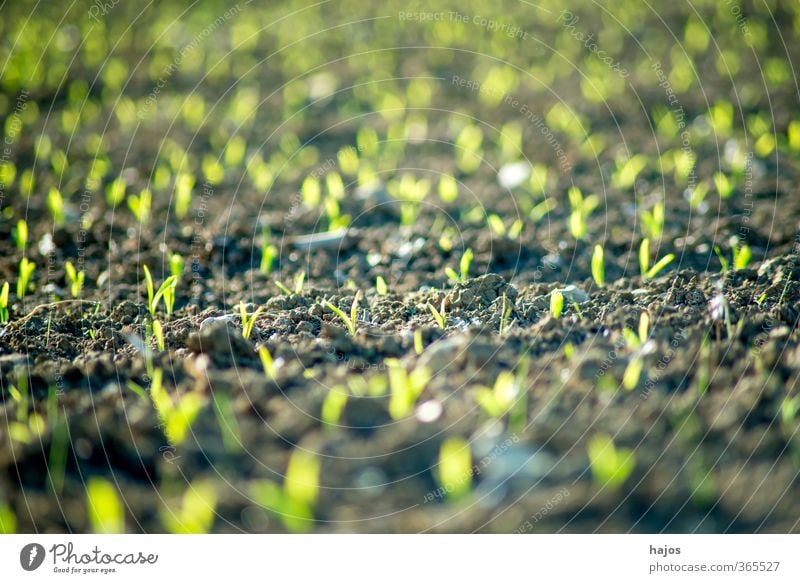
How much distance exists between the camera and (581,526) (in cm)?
169

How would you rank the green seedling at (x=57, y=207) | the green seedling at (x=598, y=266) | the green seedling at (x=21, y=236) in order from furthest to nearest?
the green seedling at (x=57, y=207)
the green seedling at (x=21, y=236)
the green seedling at (x=598, y=266)

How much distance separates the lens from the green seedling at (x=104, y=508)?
1641mm

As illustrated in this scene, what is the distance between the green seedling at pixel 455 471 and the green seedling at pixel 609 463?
0.94ft

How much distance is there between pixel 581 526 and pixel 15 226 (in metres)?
3.31

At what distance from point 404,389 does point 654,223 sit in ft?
6.15

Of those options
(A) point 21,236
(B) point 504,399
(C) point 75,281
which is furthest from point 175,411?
(A) point 21,236

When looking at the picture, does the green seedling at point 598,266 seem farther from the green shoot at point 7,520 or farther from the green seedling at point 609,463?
the green shoot at point 7,520

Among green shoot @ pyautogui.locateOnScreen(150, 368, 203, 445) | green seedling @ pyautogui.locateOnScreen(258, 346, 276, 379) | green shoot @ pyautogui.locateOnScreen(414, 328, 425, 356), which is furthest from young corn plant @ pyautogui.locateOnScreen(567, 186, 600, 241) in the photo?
green shoot @ pyautogui.locateOnScreen(150, 368, 203, 445)

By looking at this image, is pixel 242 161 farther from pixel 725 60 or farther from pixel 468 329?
pixel 725 60

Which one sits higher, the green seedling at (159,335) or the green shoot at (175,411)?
the green seedling at (159,335)

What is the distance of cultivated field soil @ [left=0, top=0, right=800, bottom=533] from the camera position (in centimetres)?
174

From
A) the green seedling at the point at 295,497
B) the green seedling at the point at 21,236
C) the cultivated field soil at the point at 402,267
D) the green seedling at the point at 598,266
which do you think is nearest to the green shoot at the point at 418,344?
the cultivated field soil at the point at 402,267

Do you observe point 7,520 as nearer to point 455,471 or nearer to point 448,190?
point 455,471
